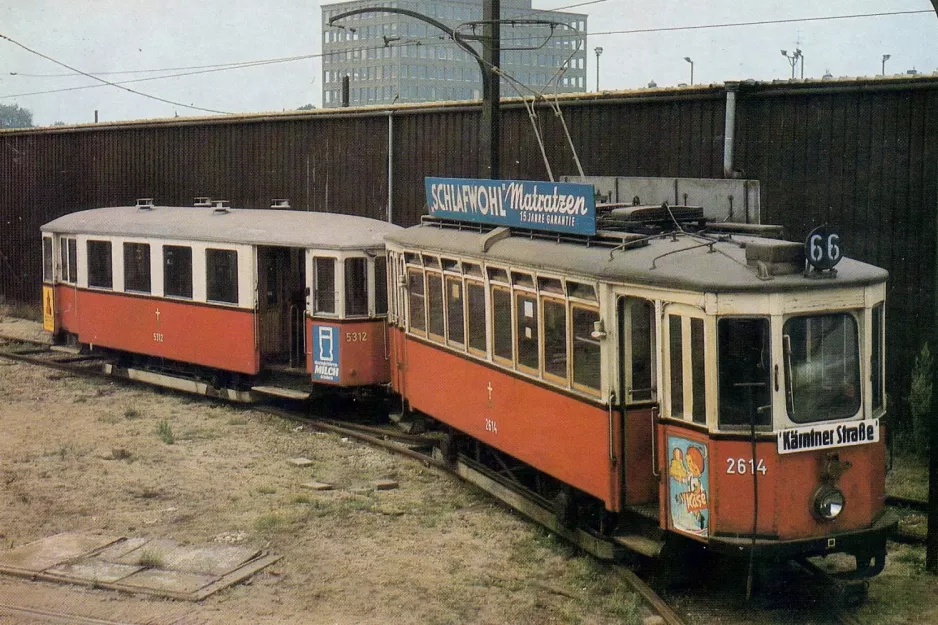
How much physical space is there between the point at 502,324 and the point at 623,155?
6.60 meters

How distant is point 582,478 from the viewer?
8875mm

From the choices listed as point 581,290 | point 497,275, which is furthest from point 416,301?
point 581,290

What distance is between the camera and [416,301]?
12.7 meters

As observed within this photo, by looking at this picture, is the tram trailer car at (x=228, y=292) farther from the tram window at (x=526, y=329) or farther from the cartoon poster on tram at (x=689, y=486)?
the cartoon poster on tram at (x=689, y=486)

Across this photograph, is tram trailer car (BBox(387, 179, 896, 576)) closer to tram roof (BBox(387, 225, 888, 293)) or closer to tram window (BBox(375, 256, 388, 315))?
tram roof (BBox(387, 225, 888, 293))

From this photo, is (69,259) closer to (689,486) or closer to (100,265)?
(100,265)

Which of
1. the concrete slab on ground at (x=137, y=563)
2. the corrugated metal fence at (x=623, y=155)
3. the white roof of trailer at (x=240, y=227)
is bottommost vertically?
the concrete slab on ground at (x=137, y=563)

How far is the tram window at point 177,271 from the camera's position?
673 inches

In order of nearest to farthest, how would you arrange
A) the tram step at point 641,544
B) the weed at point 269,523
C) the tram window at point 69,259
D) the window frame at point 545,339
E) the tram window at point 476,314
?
the tram step at point 641,544 → the window frame at point 545,339 → the weed at point 269,523 → the tram window at point 476,314 → the tram window at point 69,259

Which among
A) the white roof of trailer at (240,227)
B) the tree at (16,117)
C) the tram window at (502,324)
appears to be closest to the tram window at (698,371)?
the tram window at (502,324)

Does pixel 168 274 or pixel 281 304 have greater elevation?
pixel 168 274

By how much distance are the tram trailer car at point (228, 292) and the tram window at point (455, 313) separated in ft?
10.8

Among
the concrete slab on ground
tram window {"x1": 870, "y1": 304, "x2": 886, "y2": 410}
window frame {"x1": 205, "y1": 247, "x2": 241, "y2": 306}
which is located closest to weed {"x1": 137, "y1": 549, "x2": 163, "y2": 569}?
the concrete slab on ground

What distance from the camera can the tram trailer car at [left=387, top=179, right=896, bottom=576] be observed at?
7480 mm
